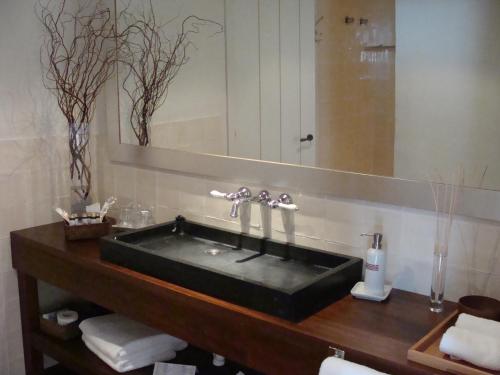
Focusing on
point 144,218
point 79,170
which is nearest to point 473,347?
point 144,218

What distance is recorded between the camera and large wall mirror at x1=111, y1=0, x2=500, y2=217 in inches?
66.7

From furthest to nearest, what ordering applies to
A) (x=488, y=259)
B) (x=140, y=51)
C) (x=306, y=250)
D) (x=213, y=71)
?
(x=140, y=51)
(x=213, y=71)
(x=306, y=250)
(x=488, y=259)

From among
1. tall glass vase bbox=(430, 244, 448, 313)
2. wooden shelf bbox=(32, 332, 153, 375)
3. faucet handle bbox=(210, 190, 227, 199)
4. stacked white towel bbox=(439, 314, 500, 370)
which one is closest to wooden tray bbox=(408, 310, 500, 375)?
stacked white towel bbox=(439, 314, 500, 370)

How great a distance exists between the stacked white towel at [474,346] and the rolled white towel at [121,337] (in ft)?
3.80

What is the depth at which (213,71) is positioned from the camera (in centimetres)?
233

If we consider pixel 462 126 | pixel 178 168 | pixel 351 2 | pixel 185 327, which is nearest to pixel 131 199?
pixel 178 168

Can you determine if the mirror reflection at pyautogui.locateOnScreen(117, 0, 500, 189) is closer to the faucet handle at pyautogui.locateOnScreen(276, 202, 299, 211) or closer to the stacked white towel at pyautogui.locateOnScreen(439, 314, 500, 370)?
the faucet handle at pyautogui.locateOnScreen(276, 202, 299, 211)

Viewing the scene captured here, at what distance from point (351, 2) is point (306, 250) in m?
0.82

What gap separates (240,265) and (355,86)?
27.5 inches

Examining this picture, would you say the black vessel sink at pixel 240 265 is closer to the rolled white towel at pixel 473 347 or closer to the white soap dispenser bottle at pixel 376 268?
the white soap dispenser bottle at pixel 376 268

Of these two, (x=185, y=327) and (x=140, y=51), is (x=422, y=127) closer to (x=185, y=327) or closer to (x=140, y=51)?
(x=185, y=327)

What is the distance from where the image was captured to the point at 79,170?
8.62ft

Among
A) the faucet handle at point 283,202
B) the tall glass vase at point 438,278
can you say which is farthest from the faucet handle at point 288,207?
the tall glass vase at point 438,278

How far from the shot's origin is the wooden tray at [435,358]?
139 centimetres
